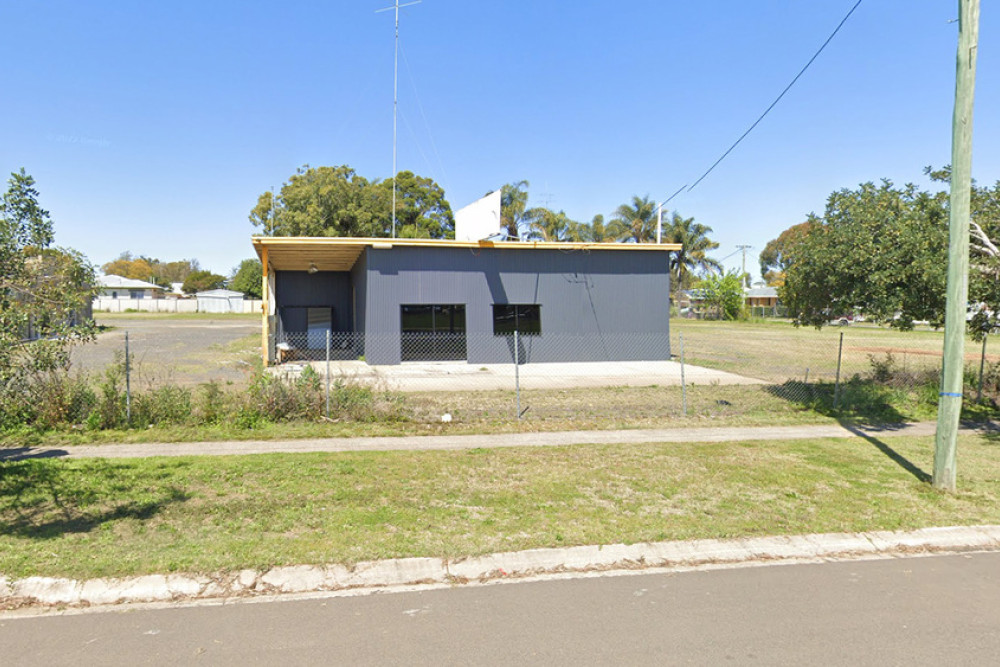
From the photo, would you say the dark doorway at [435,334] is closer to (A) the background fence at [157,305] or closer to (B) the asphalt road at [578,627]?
(B) the asphalt road at [578,627]

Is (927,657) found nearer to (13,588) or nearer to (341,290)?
(13,588)

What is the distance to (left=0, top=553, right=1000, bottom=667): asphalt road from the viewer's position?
3.49 m

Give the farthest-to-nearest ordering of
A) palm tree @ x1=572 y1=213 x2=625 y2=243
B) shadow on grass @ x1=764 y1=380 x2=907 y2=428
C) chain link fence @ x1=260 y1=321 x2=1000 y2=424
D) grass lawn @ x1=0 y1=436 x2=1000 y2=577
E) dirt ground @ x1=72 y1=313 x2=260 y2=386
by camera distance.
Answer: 1. palm tree @ x1=572 y1=213 x2=625 y2=243
2. dirt ground @ x1=72 y1=313 x2=260 y2=386
3. chain link fence @ x1=260 y1=321 x2=1000 y2=424
4. shadow on grass @ x1=764 y1=380 x2=907 y2=428
5. grass lawn @ x1=0 y1=436 x2=1000 y2=577

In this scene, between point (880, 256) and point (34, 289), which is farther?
point (880, 256)

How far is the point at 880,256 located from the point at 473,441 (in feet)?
23.0

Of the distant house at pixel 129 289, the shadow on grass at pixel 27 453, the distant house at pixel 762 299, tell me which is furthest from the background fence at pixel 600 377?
the distant house at pixel 129 289

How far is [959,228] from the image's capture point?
646 centimetres

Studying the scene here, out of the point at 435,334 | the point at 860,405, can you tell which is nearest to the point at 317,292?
the point at 435,334

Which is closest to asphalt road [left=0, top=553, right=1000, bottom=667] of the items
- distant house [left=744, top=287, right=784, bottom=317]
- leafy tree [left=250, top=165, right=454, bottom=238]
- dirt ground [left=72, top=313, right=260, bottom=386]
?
dirt ground [left=72, top=313, right=260, bottom=386]

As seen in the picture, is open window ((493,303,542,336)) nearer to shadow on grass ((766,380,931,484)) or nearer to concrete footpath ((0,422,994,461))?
shadow on grass ((766,380,931,484))

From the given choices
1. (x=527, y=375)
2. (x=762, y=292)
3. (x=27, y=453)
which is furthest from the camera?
(x=762, y=292)

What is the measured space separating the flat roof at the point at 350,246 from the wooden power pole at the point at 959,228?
1466cm

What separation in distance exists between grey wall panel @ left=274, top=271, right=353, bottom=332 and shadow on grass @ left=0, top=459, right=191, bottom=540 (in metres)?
21.0

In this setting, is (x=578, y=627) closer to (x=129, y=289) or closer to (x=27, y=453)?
(x=27, y=453)
